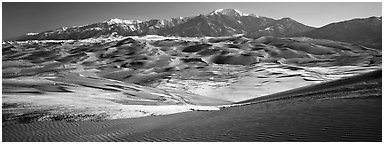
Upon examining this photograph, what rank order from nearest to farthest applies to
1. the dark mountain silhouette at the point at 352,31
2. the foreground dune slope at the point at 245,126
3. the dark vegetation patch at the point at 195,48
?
the foreground dune slope at the point at 245,126
the dark vegetation patch at the point at 195,48
the dark mountain silhouette at the point at 352,31

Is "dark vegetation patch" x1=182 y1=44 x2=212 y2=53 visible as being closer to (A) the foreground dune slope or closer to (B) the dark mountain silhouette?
(A) the foreground dune slope

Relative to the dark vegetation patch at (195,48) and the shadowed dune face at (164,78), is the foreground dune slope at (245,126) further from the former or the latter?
the dark vegetation patch at (195,48)

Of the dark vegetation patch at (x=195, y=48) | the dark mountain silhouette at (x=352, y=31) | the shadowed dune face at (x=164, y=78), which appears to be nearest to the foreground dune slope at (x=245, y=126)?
the shadowed dune face at (x=164, y=78)

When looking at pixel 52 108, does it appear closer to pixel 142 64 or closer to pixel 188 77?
pixel 188 77

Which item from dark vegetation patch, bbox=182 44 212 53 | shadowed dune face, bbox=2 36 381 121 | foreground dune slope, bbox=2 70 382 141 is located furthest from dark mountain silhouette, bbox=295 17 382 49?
foreground dune slope, bbox=2 70 382 141

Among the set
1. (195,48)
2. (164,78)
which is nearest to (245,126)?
(164,78)

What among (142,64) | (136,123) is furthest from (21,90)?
(142,64)
